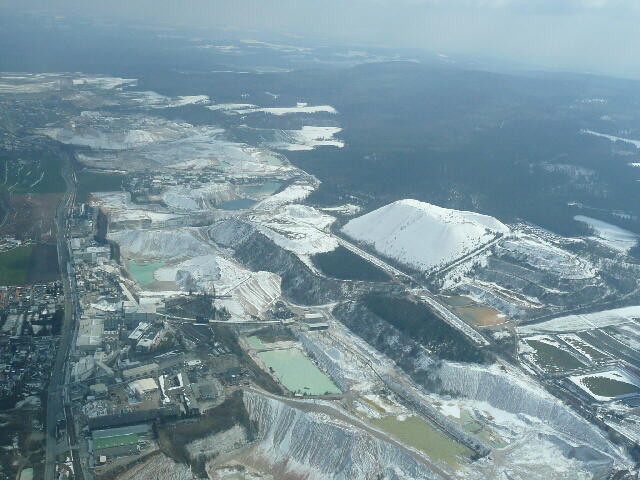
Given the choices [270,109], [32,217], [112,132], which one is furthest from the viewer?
[270,109]

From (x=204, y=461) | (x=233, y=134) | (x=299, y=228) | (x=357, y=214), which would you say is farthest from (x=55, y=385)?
(x=233, y=134)

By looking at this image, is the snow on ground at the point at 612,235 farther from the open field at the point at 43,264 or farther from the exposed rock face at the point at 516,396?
the open field at the point at 43,264

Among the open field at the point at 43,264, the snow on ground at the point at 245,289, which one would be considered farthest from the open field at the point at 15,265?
the snow on ground at the point at 245,289

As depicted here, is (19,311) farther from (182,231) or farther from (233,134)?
(233,134)

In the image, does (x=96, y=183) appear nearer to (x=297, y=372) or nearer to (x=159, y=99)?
(x=297, y=372)

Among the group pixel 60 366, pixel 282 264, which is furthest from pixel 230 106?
pixel 60 366

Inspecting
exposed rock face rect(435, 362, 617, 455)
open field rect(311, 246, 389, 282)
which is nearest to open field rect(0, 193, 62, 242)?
open field rect(311, 246, 389, 282)
